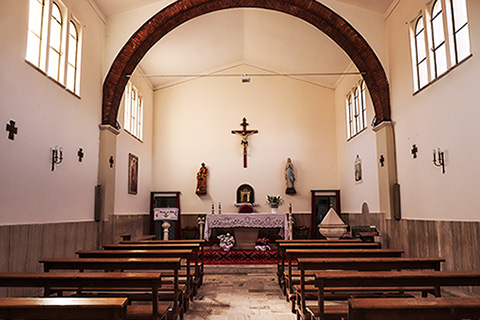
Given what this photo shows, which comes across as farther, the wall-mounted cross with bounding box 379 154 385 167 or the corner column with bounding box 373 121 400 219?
the wall-mounted cross with bounding box 379 154 385 167

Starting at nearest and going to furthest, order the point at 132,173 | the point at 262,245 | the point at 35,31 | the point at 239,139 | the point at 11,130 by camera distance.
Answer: the point at 11,130
the point at 35,31
the point at 262,245
the point at 132,173
the point at 239,139

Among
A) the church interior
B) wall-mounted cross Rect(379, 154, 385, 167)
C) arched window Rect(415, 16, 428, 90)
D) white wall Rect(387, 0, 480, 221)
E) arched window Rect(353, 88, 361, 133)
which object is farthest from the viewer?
arched window Rect(353, 88, 361, 133)

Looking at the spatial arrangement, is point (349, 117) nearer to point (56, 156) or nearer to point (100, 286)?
point (56, 156)

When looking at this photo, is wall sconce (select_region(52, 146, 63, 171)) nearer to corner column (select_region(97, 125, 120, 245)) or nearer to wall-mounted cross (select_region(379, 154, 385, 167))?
corner column (select_region(97, 125, 120, 245))

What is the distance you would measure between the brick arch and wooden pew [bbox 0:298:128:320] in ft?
23.2

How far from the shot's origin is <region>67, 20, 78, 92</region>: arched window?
7703mm

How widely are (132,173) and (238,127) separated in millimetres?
4237

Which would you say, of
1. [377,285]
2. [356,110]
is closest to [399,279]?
[377,285]

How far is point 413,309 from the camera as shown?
2.33 m

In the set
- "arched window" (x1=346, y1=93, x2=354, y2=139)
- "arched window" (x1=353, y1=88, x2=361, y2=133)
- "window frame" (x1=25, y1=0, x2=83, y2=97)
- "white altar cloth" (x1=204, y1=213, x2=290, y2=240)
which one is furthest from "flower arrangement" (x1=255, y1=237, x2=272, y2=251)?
"window frame" (x1=25, y1=0, x2=83, y2=97)

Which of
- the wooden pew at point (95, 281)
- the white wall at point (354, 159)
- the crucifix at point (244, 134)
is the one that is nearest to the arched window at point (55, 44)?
the wooden pew at point (95, 281)

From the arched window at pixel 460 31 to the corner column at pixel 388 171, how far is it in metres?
2.66

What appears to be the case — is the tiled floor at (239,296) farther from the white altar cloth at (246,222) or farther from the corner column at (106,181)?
the corner column at (106,181)

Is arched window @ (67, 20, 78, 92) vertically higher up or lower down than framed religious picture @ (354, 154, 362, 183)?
higher up
